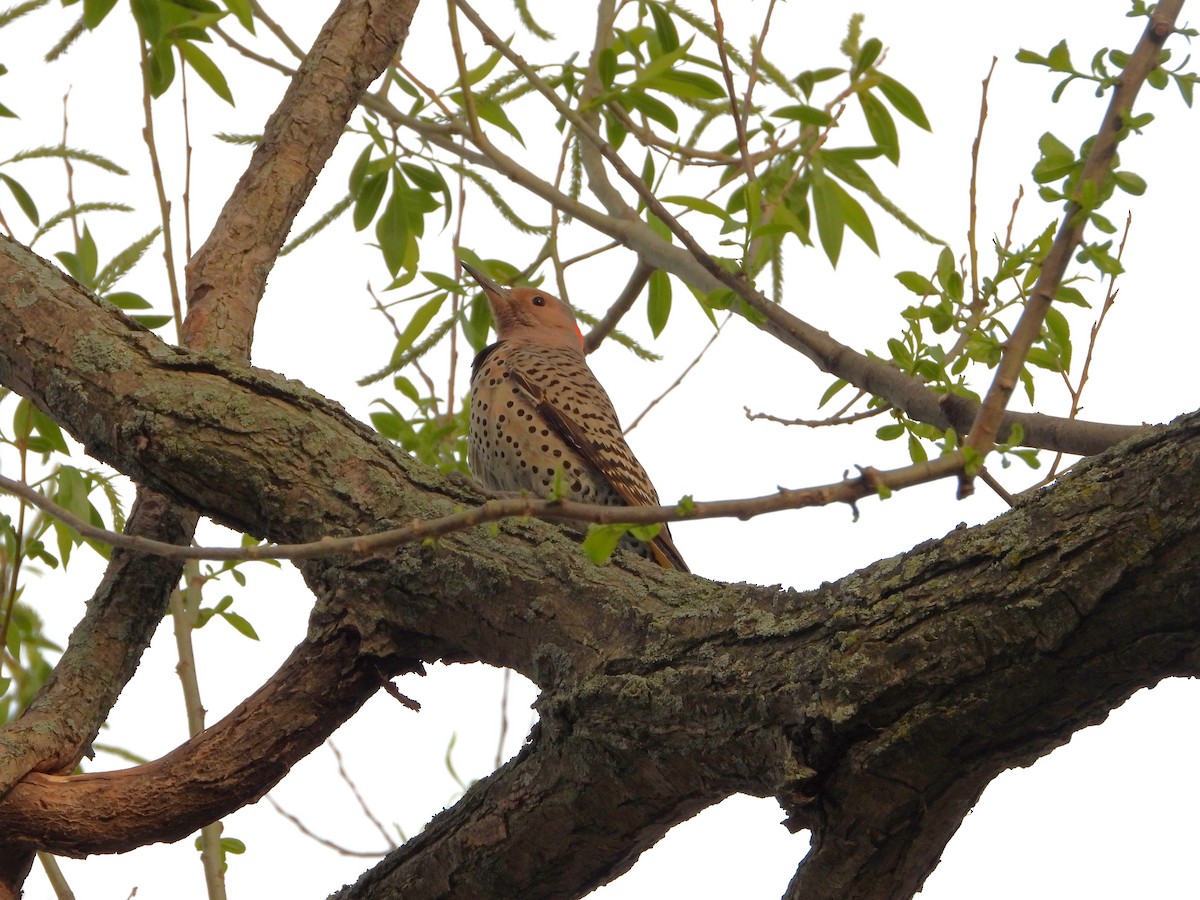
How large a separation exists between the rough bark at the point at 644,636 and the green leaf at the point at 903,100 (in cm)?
148

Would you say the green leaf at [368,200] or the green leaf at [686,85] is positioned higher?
the green leaf at [368,200]

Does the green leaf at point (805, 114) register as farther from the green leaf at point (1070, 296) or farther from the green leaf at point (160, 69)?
the green leaf at point (160, 69)

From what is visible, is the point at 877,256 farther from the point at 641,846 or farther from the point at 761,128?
the point at 641,846

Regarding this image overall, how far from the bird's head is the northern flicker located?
62 centimetres

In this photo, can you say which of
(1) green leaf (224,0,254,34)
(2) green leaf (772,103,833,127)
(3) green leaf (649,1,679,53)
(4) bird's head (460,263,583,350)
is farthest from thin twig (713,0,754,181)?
(4) bird's head (460,263,583,350)

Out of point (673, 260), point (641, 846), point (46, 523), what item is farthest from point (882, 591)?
point (46, 523)

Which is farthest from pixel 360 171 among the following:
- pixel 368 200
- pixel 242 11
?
pixel 242 11

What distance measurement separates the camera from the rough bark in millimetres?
2084

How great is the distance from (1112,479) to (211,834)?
2712 millimetres

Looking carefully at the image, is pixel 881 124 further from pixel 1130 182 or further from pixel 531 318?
pixel 531 318

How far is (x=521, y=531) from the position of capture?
122 inches

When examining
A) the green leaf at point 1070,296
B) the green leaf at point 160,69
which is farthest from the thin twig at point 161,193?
the green leaf at point 1070,296

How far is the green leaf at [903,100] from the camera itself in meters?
3.55

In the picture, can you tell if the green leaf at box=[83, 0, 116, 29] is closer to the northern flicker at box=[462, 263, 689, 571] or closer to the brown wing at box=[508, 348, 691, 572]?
the northern flicker at box=[462, 263, 689, 571]
